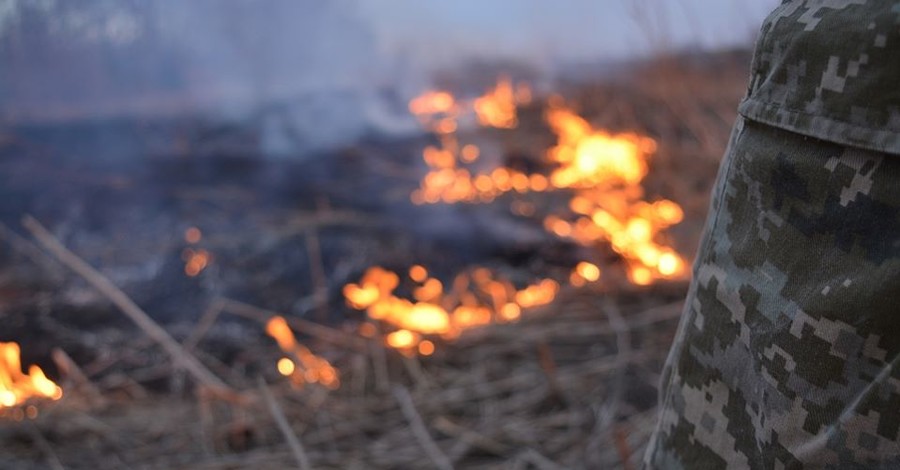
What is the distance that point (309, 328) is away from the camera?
11.7ft

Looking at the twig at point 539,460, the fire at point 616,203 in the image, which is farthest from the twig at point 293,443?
the fire at point 616,203

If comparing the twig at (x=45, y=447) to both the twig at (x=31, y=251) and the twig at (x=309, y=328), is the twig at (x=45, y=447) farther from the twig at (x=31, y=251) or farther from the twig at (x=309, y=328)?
the twig at (x=31, y=251)

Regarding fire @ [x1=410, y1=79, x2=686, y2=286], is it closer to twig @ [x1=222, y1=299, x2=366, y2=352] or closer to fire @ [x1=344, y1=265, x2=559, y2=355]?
fire @ [x1=344, y1=265, x2=559, y2=355]

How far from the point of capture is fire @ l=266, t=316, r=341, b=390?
123 inches

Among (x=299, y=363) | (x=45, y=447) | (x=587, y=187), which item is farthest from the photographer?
(x=587, y=187)

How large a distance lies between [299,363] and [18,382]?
126 cm

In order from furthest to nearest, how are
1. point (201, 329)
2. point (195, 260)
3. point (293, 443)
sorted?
point (195, 260) < point (201, 329) < point (293, 443)

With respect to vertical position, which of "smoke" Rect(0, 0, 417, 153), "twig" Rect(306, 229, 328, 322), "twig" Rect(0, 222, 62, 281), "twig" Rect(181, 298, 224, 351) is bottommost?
"twig" Rect(181, 298, 224, 351)

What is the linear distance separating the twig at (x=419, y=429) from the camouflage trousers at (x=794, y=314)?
4.48 ft

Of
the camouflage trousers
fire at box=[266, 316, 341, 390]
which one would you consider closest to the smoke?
fire at box=[266, 316, 341, 390]

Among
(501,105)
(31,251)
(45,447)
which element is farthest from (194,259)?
(501,105)

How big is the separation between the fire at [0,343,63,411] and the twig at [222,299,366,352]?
814 millimetres

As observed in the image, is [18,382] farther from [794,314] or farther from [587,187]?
[587,187]

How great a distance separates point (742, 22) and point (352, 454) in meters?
3.78
